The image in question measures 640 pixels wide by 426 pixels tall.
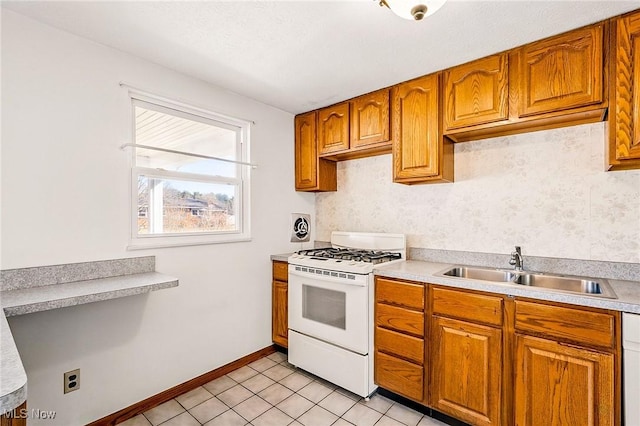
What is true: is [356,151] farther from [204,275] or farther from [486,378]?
[486,378]

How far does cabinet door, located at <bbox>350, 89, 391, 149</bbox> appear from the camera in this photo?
8.50ft

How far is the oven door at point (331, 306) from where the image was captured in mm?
2227

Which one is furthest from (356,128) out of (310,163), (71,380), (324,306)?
(71,380)

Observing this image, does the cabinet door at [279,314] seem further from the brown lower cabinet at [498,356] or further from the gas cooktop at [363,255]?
the brown lower cabinet at [498,356]

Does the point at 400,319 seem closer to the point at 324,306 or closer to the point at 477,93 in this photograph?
the point at 324,306

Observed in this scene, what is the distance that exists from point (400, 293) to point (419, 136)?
1.17 metres

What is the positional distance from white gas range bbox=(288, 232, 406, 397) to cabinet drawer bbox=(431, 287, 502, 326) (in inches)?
18.9

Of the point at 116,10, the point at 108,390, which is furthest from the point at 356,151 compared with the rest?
the point at 108,390

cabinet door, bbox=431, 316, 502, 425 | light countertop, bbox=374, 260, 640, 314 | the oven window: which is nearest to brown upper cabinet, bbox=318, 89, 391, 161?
light countertop, bbox=374, 260, 640, 314

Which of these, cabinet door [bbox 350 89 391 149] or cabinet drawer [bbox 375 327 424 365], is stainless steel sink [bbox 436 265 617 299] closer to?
cabinet drawer [bbox 375 327 424 365]

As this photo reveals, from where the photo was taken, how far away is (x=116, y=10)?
5.36 feet

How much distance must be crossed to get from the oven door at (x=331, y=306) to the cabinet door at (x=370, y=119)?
3.83ft

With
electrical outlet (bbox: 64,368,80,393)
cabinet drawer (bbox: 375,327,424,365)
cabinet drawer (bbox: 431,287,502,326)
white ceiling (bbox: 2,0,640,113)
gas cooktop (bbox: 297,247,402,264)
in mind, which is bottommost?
electrical outlet (bbox: 64,368,80,393)

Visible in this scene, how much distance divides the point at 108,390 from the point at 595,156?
11.1ft
